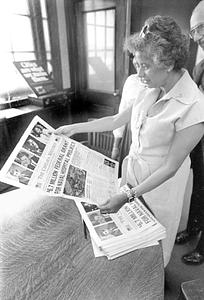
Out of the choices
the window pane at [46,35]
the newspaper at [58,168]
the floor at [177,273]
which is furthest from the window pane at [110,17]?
the floor at [177,273]

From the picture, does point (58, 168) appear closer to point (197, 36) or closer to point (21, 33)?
point (197, 36)

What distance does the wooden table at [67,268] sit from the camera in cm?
61

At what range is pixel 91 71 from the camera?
2.84m

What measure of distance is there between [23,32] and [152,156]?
2182 mm

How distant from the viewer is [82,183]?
0.79 metres

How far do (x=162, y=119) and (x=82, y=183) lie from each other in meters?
0.37

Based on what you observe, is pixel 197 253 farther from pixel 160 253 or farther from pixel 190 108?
pixel 190 108

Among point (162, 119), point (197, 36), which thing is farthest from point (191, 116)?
point (197, 36)

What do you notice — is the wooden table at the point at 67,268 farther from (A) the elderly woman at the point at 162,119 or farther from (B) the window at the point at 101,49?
(B) the window at the point at 101,49

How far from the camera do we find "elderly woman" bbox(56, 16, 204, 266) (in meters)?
0.70

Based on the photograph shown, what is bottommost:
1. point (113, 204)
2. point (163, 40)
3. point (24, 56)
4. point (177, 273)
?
point (177, 273)

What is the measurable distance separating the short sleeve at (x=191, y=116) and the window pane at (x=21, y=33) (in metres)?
2.18

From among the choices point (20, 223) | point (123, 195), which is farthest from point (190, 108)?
point (20, 223)

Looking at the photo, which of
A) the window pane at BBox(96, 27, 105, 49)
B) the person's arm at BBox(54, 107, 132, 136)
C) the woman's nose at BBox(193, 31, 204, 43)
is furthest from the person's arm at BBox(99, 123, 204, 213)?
the window pane at BBox(96, 27, 105, 49)
